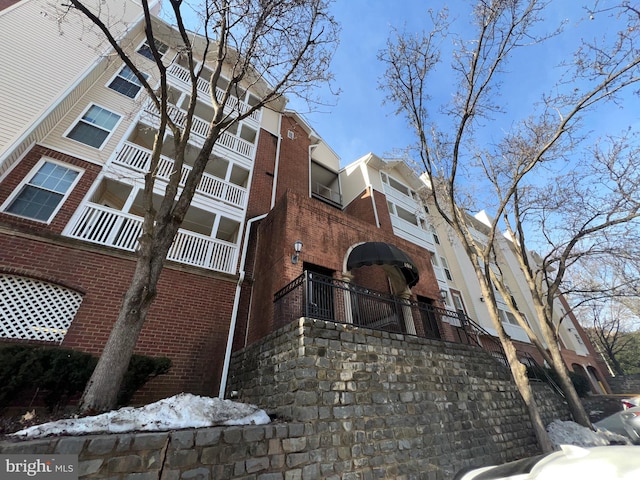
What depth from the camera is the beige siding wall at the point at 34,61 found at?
24.5ft

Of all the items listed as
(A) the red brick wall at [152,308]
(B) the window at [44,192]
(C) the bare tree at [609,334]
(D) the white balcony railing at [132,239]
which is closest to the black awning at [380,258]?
(D) the white balcony railing at [132,239]

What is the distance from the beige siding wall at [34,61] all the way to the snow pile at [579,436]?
16938 millimetres

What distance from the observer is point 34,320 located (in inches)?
227

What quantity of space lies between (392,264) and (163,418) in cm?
663

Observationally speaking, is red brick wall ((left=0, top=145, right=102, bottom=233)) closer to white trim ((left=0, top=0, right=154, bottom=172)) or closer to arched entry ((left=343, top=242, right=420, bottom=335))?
white trim ((left=0, top=0, right=154, bottom=172))

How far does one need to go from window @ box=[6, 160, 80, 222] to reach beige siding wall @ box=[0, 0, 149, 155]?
0.90 meters

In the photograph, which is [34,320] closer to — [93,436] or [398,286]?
[93,436]

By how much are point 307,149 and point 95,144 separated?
10228 millimetres

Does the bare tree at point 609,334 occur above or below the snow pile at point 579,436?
above

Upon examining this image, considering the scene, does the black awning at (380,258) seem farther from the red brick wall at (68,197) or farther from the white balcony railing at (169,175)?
the red brick wall at (68,197)

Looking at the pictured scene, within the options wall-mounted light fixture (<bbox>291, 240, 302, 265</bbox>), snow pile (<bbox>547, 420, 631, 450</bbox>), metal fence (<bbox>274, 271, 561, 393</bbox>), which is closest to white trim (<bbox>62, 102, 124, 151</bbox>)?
wall-mounted light fixture (<bbox>291, 240, 302, 265</bbox>)

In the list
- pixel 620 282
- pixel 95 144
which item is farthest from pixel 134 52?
pixel 620 282

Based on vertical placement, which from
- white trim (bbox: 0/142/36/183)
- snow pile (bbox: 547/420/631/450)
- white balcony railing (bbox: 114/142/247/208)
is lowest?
snow pile (bbox: 547/420/631/450)

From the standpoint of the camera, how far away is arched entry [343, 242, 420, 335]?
8148 millimetres
